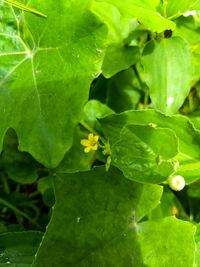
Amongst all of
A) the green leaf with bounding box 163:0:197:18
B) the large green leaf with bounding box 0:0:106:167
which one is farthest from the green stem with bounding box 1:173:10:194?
the green leaf with bounding box 163:0:197:18

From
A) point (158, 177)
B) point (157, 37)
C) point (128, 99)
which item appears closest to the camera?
point (158, 177)

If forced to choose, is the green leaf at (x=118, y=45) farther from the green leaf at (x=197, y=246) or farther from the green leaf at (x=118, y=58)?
the green leaf at (x=197, y=246)

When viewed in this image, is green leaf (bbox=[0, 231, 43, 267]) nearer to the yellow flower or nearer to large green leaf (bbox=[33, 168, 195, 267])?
large green leaf (bbox=[33, 168, 195, 267])

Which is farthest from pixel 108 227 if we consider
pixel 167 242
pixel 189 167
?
pixel 189 167

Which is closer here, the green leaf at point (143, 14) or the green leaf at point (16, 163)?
the green leaf at point (143, 14)

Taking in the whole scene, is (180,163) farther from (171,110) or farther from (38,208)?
(38,208)

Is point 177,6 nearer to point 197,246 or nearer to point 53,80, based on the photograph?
point 53,80

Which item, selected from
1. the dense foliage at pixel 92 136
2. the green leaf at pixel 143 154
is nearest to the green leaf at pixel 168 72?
the dense foliage at pixel 92 136

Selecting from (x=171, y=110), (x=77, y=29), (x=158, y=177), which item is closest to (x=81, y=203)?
(x=158, y=177)
